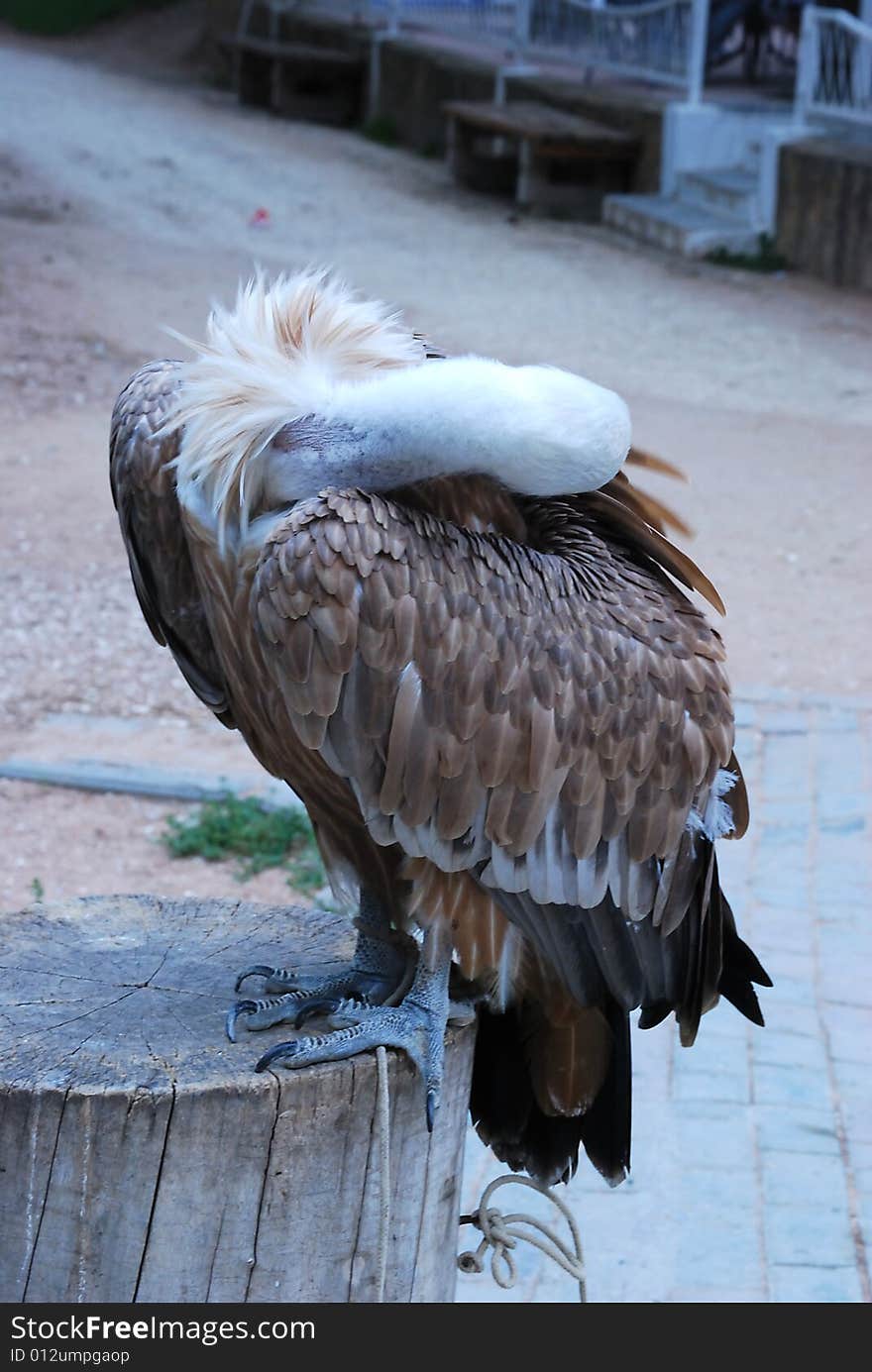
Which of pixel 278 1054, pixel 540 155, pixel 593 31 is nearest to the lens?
pixel 278 1054

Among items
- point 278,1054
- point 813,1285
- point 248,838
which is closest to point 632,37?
point 248,838

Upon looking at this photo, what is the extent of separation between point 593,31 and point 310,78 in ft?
14.1

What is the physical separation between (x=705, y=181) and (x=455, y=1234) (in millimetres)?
14037

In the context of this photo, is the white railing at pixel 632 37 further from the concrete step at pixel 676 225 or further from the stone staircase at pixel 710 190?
the concrete step at pixel 676 225

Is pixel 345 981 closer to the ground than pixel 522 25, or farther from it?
closer to the ground

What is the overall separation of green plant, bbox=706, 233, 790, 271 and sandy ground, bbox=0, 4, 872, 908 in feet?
0.72

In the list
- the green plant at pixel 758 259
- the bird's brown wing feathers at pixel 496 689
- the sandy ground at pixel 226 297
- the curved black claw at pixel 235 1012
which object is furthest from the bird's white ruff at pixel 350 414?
the green plant at pixel 758 259

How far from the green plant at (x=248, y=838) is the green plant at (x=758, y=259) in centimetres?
1021

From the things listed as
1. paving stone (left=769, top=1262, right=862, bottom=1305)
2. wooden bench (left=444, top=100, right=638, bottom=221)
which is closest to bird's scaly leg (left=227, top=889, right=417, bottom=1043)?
paving stone (left=769, top=1262, right=862, bottom=1305)

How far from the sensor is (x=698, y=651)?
8.63ft

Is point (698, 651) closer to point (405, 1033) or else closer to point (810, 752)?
point (405, 1033)

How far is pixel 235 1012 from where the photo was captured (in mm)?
2588

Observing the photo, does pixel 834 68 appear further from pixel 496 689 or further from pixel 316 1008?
pixel 316 1008

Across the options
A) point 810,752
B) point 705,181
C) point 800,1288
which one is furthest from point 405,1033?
point 705,181
